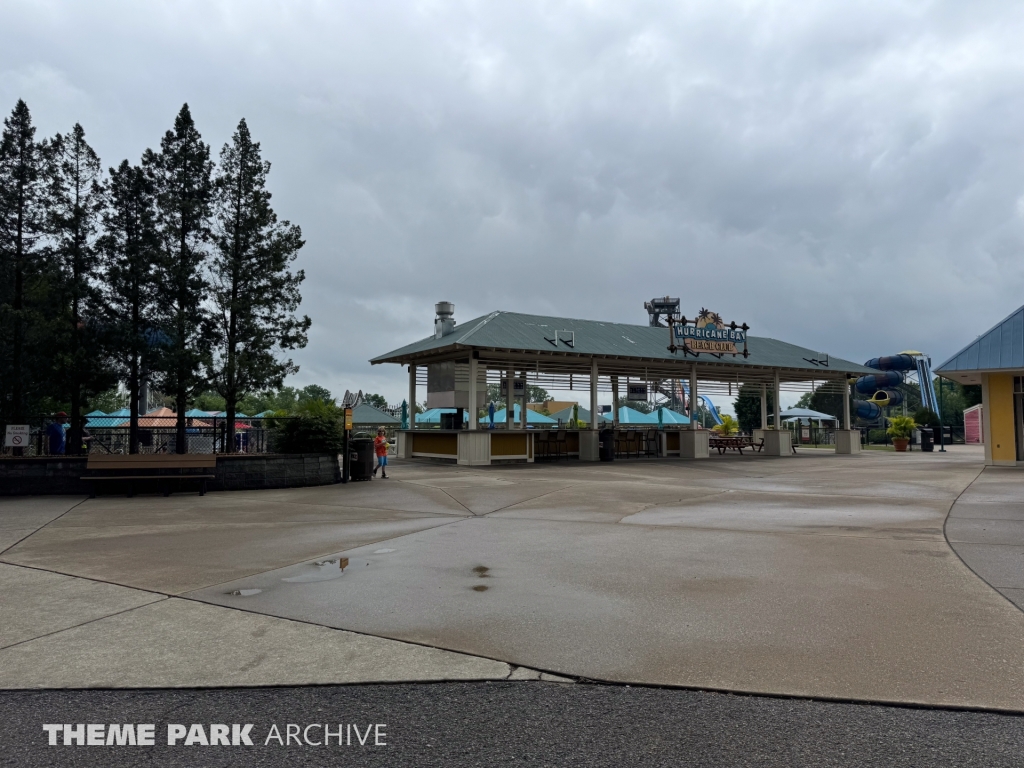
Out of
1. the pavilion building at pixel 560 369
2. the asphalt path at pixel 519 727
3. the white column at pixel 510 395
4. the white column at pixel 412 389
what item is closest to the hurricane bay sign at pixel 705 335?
the pavilion building at pixel 560 369

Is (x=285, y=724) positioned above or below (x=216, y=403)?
below

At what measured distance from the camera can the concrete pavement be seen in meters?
4.54

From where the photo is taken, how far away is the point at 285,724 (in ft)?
12.2

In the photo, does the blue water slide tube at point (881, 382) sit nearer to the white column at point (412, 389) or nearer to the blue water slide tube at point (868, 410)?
the blue water slide tube at point (868, 410)

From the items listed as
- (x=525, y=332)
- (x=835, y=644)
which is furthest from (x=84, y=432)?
(x=835, y=644)

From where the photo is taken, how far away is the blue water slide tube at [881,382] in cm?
6297

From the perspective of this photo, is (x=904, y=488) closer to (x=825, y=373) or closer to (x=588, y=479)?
(x=588, y=479)

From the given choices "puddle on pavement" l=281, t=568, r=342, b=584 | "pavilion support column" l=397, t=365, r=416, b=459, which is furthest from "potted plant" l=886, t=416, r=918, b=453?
"puddle on pavement" l=281, t=568, r=342, b=584

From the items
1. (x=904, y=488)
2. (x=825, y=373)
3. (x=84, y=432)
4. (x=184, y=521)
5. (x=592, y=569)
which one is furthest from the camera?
(x=825, y=373)

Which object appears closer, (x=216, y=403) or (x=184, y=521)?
(x=184, y=521)

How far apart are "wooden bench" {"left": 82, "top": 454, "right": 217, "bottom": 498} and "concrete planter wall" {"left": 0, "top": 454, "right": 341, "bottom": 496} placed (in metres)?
0.48

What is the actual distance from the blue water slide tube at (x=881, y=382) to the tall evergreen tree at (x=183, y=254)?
58441 millimetres

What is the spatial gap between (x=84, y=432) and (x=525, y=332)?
1435cm

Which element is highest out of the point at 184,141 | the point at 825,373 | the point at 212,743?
the point at 184,141
